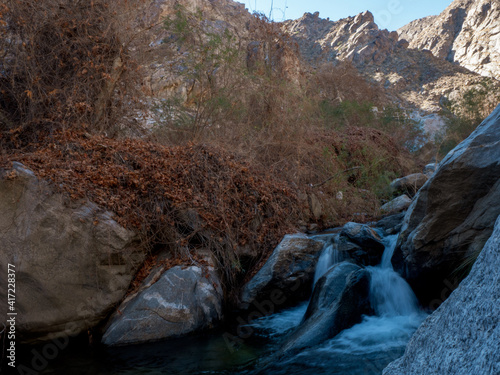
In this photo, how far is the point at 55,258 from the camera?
4676mm

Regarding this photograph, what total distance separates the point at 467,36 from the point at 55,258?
42.6m

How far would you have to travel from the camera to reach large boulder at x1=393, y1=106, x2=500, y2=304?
414 cm

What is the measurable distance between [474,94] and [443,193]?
12.2m

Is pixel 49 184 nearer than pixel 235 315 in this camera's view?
Yes

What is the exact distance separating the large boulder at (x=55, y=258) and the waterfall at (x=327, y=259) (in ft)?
8.73

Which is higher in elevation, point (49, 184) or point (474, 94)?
point (474, 94)

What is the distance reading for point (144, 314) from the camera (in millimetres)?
4695

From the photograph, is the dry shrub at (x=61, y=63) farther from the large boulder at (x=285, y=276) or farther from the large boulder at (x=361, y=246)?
the large boulder at (x=361, y=246)

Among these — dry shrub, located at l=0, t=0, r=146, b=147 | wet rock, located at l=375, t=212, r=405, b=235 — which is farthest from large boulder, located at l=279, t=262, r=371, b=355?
dry shrub, located at l=0, t=0, r=146, b=147

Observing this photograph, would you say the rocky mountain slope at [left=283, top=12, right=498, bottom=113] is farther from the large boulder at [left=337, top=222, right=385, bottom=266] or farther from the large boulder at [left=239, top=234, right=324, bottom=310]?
the large boulder at [left=239, top=234, right=324, bottom=310]

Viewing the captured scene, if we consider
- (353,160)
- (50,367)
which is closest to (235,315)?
(50,367)

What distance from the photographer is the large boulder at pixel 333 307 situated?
14.0ft

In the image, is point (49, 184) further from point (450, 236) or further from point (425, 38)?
point (425, 38)

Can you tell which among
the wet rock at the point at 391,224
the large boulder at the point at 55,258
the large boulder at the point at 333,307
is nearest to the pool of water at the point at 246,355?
the large boulder at the point at 333,307
